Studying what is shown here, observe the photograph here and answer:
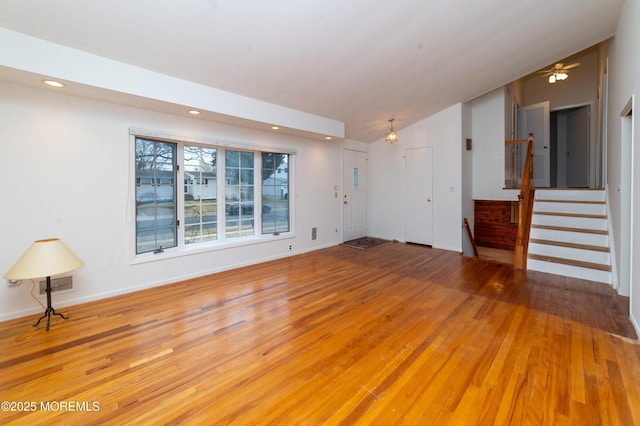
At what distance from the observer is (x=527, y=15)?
9.85 ft

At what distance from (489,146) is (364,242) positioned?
3.43 meters

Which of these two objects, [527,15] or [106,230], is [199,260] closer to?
[106,230]

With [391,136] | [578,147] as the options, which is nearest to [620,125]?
[391,136]

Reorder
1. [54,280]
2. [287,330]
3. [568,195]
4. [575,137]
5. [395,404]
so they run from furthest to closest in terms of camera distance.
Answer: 1. [575,137]
2. [568,195]
3. [54,280]
4. [287,330]
5. [395,404]

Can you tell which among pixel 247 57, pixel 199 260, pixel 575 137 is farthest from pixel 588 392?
pixel 575 137

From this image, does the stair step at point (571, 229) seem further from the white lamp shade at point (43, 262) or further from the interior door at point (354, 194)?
the white lamp shade at point (43, 262)

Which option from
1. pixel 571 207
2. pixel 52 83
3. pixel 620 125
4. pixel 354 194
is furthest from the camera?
pixel 354 194

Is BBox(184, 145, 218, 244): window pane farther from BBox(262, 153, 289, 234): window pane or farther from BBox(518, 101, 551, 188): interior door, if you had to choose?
BBox(518, 101, 551, 188): interior door

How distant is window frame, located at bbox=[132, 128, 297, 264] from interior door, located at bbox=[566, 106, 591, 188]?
7337 mm

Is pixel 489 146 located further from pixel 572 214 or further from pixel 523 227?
pixel 523 227

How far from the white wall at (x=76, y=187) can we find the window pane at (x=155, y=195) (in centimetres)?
18

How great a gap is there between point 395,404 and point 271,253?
11.6 feet

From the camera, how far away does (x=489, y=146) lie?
5.93 metres

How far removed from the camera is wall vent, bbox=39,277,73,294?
2.85 meters
